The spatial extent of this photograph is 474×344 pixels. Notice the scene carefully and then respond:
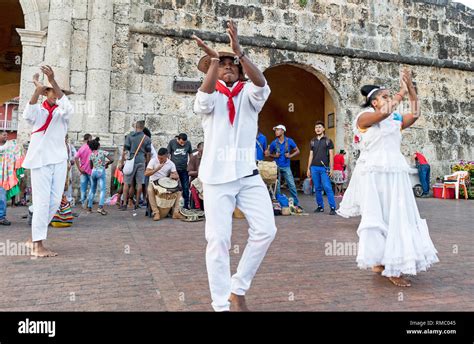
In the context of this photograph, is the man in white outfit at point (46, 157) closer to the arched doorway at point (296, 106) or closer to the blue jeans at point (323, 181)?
the blue jeans at point (323, 181)

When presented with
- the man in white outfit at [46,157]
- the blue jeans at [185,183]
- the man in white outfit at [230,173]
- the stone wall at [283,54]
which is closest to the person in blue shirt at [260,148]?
the blue jeans at [185,183]

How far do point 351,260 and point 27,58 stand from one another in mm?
9924

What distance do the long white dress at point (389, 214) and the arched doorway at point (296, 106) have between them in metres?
13.4

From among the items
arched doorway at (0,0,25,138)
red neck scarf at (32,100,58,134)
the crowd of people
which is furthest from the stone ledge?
arched doorway at (0,0,25,138)

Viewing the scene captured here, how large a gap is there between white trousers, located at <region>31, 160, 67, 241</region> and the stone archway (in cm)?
1283

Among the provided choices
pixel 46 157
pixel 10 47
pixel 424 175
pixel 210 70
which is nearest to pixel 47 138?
pixel 46 157

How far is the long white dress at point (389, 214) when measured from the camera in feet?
12.1

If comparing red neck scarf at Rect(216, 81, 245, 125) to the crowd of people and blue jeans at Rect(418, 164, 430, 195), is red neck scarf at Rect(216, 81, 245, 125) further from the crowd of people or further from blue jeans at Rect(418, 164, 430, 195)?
blue jeans at Rect(418, 164, 430, 195)

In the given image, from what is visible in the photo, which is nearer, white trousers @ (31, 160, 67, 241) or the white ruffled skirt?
the white ruffled skirt

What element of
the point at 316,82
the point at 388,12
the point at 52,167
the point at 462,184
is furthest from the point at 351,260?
the point at 316,82

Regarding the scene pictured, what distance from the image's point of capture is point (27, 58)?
10.4 metres

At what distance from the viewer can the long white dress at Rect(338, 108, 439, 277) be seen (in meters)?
3.70

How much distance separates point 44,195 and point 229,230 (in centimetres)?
310
